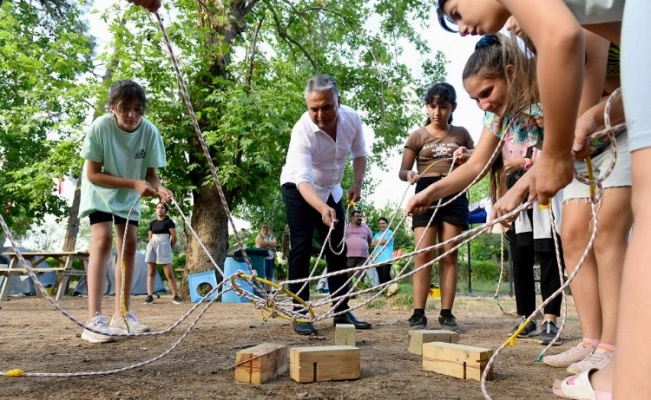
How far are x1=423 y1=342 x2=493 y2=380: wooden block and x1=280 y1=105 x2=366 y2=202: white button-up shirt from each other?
5.11 ft

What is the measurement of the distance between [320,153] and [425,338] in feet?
4.91

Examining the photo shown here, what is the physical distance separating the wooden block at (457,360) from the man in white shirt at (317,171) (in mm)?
1251

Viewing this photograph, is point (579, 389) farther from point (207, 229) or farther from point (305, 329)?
point (207, 229)

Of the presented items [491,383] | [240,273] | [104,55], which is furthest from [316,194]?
[104,55]

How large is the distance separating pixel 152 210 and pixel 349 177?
29.2 feet

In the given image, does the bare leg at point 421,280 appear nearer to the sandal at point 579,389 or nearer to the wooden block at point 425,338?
the wooden block at point 425,338

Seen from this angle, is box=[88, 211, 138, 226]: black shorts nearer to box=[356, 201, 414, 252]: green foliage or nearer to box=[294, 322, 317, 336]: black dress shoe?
box=[294, 322, 317, 336]: black dress shoe

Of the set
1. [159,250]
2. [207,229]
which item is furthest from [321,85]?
[207,229]

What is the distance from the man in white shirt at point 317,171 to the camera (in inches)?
142

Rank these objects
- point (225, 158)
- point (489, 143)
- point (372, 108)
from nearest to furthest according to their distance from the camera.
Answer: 1. point (489, 143)
2. point (225, 158)
3. point (372, 108)

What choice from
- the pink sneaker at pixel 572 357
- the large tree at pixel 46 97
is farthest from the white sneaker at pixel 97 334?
the large tree at pixel 46 97

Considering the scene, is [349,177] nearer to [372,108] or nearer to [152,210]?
[372,108]

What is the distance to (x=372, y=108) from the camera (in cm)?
1244

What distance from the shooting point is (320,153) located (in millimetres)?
3830
